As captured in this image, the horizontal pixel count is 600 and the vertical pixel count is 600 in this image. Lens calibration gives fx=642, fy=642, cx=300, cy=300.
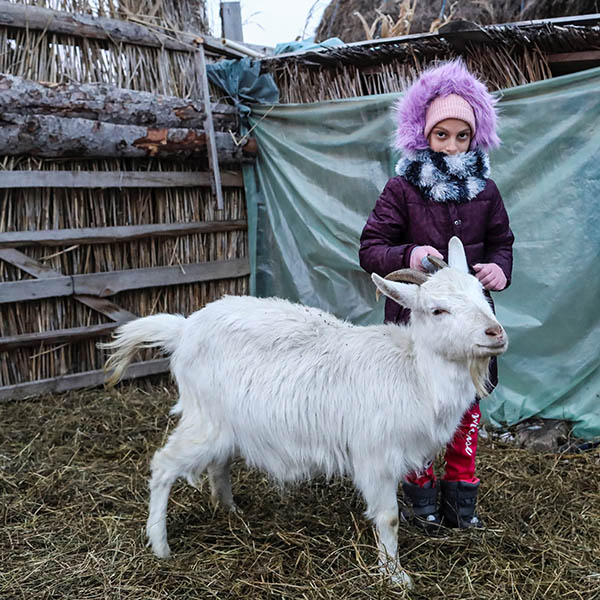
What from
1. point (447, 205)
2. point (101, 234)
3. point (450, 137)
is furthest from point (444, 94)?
point (101, 234)

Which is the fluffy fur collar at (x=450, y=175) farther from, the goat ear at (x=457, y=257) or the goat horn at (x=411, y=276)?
the goat horn at (x=411, y=276)

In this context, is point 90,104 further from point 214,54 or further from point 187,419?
point 187,419

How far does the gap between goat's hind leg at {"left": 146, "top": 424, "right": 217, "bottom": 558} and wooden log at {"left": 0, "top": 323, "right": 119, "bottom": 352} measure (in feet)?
8.02

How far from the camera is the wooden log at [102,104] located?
463cm

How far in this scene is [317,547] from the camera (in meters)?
2.96

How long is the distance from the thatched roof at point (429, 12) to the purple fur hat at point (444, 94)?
5.41 m

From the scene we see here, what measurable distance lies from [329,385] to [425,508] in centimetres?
89

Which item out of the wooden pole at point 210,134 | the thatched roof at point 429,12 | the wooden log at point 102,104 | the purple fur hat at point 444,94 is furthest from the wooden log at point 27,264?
the thatched roof at point 429,12

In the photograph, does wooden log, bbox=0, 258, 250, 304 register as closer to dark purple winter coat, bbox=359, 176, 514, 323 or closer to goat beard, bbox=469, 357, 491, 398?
dark purple winter coat, bbox=359, 176, 514, 323

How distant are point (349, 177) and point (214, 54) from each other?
70.8 inches

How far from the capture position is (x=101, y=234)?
16.8 feet

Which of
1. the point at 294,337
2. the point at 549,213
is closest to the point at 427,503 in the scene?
the point at 294,337

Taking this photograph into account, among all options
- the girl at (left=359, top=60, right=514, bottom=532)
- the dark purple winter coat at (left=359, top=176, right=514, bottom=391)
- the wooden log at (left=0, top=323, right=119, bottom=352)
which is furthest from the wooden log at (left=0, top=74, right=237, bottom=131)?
the dark purple winter coat at (left=359, top=176, right=514, bottom=391)

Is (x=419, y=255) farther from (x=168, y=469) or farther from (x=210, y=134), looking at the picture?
(x=210, y=134)
